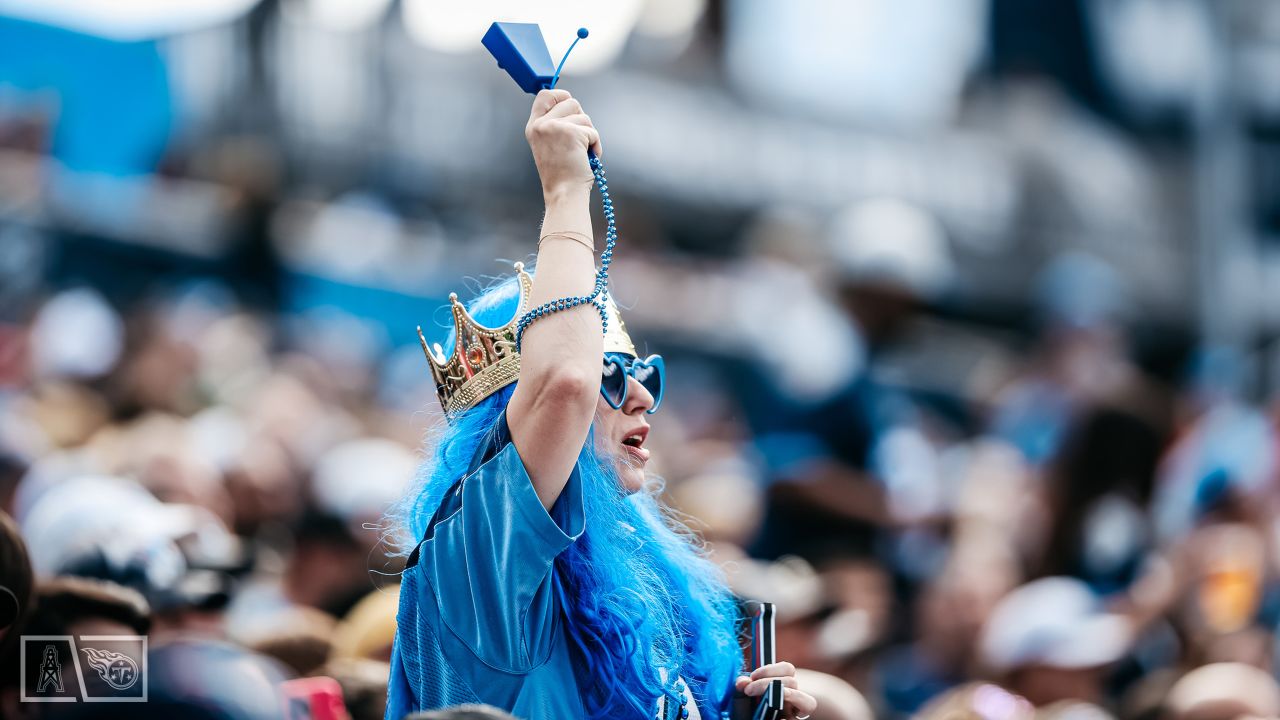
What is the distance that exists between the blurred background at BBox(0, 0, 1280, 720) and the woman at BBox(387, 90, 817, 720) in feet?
0.92

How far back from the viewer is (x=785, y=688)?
2.27m

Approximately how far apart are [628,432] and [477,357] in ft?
0.94

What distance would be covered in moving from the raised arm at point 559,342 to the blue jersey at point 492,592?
0.13 feet

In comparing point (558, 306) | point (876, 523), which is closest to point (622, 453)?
point (558, 306)

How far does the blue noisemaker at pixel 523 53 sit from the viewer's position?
2109 millimetres

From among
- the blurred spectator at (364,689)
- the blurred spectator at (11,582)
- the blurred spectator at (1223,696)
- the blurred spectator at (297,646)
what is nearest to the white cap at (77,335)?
the blurred spectator at (297,646)

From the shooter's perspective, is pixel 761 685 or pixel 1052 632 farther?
pixel 1052 632

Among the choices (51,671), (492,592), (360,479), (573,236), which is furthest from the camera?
(360,479)

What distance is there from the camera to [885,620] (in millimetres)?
4820

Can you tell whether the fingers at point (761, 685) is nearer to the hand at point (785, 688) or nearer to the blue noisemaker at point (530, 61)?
the hand at point (785, 688)

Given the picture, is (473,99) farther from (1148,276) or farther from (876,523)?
(1148,276)

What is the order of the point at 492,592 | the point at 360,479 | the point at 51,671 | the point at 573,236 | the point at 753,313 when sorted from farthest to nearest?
1. the point at 753,313
2. the point at 360,479
3. the point at 51,671
4. the point at 573,236
5. the point at 492,592

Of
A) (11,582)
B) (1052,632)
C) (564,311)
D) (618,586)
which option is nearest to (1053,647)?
(1052,632)

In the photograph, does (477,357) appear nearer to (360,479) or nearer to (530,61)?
(530,61)
